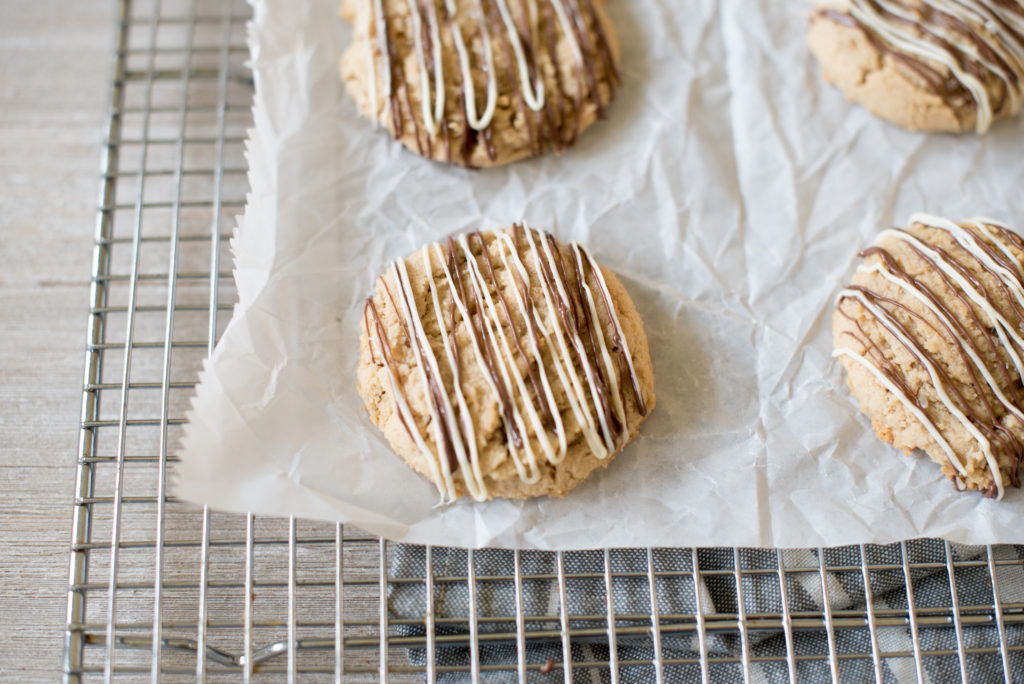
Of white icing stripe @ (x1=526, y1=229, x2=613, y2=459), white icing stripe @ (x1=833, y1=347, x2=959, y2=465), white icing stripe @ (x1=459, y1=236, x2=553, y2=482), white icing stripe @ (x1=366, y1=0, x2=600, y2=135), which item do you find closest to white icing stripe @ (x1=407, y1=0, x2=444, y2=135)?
white icing stripe @ (x1=366, y1=0, x2=600, y2=135)

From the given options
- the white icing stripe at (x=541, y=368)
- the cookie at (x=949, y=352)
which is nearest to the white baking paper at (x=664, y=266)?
the cookie at (x=949, y=352)

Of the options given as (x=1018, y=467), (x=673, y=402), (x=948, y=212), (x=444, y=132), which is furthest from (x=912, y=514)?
(x=444, y=132)

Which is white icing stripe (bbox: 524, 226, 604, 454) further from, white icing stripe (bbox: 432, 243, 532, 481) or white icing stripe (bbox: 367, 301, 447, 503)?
Result: white icing stripe (bbox: 367, 301, 447, 503)

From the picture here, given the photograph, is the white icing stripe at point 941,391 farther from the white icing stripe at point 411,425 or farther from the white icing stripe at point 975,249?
the white icing stripe at point 411,425

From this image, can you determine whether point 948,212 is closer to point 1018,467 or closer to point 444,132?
Result: point 1018,467

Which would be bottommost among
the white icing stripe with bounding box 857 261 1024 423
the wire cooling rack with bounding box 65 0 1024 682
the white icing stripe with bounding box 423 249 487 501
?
the wire cooling rack with bounding box 65 0 1024 682

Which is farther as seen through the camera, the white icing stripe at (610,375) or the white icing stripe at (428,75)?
→ the white icing stripe at (428,75)
